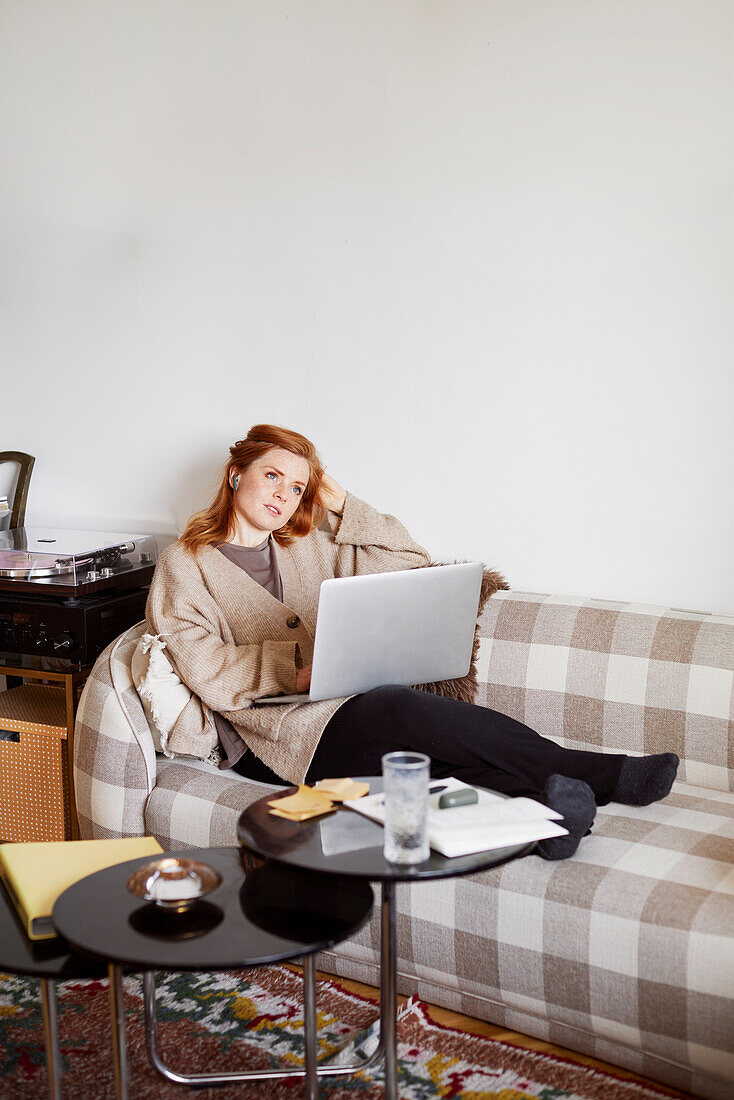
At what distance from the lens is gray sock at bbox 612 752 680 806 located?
1852 millimetres

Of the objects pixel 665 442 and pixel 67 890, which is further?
pixel 665 442

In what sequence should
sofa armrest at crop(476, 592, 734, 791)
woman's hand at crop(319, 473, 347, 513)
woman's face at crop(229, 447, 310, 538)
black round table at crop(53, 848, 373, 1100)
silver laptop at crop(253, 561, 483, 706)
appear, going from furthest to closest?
woman's hand at crop(319, 473, 347, 513)
woman's face at crop(229, 447, 310, 538)
sofa armrest at crop(476, 592, 734, 791)
silver laptop at crop(253, 561, 483, 706)
black round table at crop(53, 848, 373, 1100)

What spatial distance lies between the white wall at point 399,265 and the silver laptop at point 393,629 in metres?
0.54

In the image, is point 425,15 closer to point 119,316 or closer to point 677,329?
point 677,329

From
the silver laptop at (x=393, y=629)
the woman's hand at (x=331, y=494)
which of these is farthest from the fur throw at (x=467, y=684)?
the woman's hand at (x=331, y=494)

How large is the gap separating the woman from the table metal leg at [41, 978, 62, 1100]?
0.76 metres

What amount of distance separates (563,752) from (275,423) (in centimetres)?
131

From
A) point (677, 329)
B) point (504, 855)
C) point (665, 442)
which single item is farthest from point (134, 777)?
point (677, 329)

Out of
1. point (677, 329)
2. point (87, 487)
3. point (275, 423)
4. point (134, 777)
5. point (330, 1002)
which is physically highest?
point (677, 329)

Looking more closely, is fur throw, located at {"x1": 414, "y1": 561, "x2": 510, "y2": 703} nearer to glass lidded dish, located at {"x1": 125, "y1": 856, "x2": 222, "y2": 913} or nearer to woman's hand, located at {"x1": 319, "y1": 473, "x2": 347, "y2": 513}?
woman's hand, located at {"x1": 319, "y1": 473, "x2": 347, "y2": 513}

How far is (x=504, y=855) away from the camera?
4.35 ft

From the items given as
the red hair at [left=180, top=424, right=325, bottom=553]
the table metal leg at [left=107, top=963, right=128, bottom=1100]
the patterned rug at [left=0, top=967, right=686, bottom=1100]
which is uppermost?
the red hair at [left=180, top=424, right=325, bottom=553]

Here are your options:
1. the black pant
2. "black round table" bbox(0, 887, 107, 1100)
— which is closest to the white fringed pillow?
the black pant

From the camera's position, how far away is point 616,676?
2133 mm
